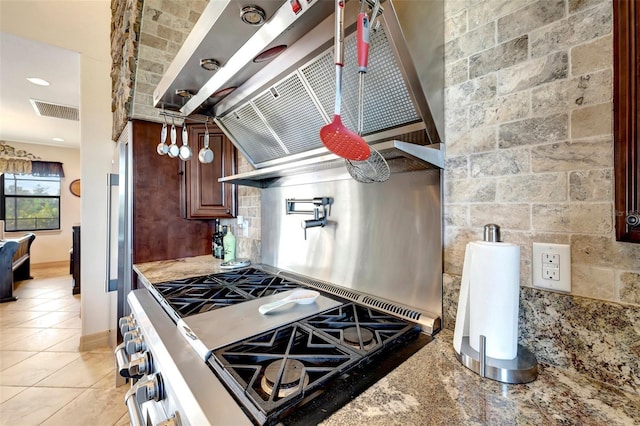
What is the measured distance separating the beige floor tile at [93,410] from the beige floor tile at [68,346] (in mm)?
899

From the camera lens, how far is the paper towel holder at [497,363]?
665 millimetres

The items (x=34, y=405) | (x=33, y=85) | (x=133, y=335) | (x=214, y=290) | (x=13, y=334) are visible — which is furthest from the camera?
(x=33, y=85)

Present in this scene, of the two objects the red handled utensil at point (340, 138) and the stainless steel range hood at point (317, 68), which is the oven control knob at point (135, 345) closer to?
the stainless steel range hood at point (317, 68)

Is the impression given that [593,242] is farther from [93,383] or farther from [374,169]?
[93,383]

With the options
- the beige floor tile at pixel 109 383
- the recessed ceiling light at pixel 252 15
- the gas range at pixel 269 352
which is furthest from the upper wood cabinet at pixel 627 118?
the beige floor tile at pixel 109 383

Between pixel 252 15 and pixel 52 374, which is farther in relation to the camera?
pixel 52 374

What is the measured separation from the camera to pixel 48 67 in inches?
120

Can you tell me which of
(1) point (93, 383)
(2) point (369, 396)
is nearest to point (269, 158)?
(2) point (369, 396)

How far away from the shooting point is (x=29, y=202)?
256 inches

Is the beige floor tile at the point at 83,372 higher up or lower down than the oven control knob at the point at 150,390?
lower down

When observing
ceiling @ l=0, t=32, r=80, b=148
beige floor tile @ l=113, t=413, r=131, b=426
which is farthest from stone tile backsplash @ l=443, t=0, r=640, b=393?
ceiling @ l=0, t=32, r=80, b=148

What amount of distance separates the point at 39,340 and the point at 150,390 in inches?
131

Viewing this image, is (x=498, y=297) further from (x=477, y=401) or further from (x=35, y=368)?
(x=35, y=368)

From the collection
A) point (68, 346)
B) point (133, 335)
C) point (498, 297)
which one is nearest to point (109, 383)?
point (68, 346)
